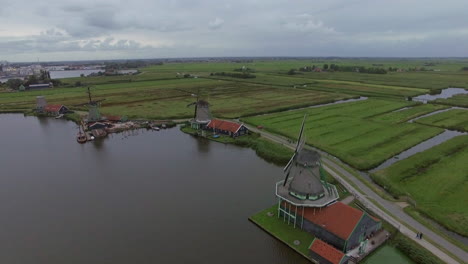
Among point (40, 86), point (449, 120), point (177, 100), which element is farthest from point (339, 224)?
point (40, 86)

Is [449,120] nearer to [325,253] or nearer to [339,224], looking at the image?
[339,224]

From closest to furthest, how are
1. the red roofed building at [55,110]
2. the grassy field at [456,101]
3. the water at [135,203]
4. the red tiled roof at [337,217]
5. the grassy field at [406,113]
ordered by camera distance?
the red tiled roof at [337,217]
the water at [135,203]
the grassy field at [406,113]
the red roofed building at [55,110]
the grassy field at [456,101]

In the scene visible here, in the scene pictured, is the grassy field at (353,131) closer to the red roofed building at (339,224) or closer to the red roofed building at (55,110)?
the red roofed building at (339,224)

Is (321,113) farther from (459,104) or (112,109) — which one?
(112,109)

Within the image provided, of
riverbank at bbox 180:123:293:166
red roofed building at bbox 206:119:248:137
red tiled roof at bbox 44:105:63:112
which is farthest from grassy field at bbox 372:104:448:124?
red tiled roof at bbox 44:105:63:112

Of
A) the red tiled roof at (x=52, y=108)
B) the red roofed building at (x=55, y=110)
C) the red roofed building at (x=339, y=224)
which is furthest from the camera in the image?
the red tiled roof at (x=52, y=108)

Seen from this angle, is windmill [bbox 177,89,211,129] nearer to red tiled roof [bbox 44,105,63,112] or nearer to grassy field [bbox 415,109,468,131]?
red tiled roof [bbox 44,105,63,112]

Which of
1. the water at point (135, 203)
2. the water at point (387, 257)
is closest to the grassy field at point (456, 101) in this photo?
the water at point (135, 203)
